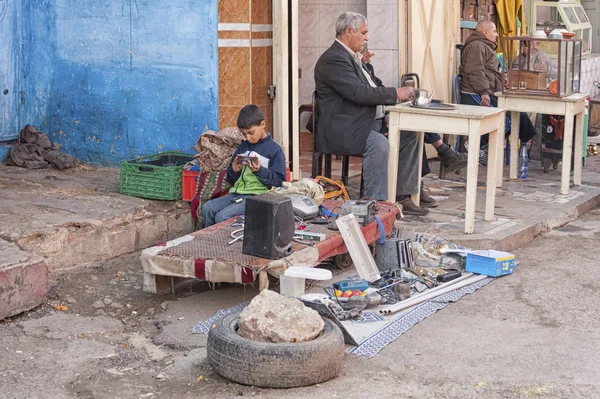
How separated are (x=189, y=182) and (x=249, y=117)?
3.39 feet

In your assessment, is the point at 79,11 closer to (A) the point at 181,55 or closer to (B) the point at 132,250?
(A) the point at 181,55

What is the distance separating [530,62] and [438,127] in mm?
3217

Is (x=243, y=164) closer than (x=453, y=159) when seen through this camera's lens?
Yes

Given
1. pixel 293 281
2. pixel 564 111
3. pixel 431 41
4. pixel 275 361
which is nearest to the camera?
pixel 275 361

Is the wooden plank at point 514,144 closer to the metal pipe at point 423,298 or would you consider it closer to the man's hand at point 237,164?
the metal pipe at point 423,298

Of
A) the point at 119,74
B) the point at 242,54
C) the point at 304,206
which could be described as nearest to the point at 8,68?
the point at 119,74

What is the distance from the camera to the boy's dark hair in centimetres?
731

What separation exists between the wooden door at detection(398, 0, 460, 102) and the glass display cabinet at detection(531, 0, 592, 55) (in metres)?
3.07

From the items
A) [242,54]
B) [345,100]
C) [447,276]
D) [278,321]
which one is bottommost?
[447,276]

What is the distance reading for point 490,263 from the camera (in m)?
7.13

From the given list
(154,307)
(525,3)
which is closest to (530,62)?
(525,3)

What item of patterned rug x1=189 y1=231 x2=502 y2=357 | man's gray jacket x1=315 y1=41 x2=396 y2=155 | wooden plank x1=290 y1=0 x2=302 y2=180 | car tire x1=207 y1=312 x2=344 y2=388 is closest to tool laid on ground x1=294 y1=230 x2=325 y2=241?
patterned rug x1=189 y1=231 x2=502 y2=357

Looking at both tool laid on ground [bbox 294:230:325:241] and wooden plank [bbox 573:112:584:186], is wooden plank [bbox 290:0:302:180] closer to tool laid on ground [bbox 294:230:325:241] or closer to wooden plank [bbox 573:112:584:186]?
tool laid on ground [bbox 294:230:325:241]

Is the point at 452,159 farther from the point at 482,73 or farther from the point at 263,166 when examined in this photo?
the point at 263,166
